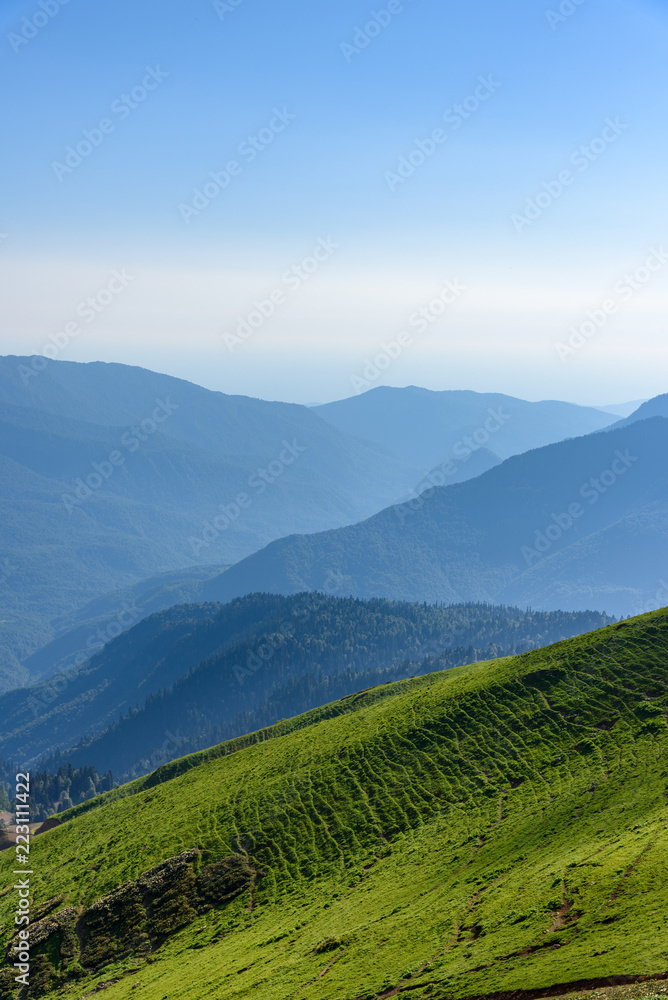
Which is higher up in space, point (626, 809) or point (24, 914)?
point (24, 914)

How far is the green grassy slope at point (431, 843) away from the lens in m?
48.2

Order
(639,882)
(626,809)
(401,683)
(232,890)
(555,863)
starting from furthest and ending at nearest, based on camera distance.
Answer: (401,683) → (232,890) → (626,809) → (555,863) → (639,882)

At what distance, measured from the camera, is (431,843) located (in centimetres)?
7400

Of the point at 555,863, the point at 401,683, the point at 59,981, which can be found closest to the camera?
the point at 555,863

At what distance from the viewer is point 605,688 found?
292 feet

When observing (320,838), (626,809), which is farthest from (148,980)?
(626,809)

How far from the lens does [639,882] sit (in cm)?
4803

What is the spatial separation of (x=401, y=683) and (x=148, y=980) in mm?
77304

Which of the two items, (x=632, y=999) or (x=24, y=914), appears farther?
(x=24, y=914)

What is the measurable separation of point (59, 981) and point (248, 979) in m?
28.1

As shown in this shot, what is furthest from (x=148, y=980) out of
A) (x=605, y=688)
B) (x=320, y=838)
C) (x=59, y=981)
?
(x=605, y=688)

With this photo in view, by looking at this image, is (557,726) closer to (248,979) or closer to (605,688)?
(605,688)

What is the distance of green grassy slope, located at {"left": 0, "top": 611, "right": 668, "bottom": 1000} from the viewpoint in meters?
48.2

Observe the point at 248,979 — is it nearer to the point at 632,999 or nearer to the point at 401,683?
the point at 632,999
